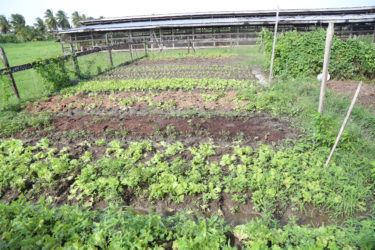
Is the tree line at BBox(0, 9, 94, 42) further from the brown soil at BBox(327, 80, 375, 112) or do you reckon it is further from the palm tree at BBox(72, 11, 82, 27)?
the brown soil at BBox(327, 80, 375, 112)

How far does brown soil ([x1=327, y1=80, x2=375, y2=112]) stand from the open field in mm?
617

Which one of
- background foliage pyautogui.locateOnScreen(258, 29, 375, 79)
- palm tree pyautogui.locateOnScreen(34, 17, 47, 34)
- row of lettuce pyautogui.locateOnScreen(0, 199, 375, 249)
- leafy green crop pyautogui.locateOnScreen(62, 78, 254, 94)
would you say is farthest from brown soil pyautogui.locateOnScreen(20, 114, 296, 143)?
palm tree pyautogui.locateOnScreen(34, 17, 47, 34)

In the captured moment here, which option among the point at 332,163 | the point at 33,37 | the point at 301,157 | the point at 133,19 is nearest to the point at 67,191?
the point at 301,157

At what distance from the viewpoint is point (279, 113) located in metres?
6.34

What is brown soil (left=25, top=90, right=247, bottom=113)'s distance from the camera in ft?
23.5

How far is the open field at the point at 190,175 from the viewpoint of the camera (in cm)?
263

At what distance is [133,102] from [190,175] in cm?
449

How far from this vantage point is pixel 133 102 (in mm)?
7605

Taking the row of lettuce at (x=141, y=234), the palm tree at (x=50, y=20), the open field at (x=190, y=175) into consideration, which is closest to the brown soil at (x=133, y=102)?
the open field at (x=190, y=175)

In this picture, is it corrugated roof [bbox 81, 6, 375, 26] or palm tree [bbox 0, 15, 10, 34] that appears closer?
corrugated roof [bbox 81, 6, 375, 26]

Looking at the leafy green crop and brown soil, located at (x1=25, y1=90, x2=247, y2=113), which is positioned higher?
the leafy green crop

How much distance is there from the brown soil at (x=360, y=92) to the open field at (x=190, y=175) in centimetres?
62

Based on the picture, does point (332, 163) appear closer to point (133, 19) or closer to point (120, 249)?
point (120, 249)

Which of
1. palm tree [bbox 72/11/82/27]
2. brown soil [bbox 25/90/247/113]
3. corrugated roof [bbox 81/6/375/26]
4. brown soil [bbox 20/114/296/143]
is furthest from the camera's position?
palm tree [bbox 72/11/82/27]
